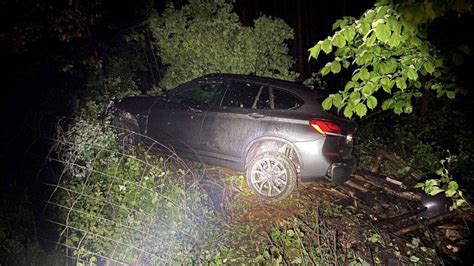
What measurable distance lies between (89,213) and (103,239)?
38 cm

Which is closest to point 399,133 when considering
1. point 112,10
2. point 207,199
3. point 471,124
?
point 471,124

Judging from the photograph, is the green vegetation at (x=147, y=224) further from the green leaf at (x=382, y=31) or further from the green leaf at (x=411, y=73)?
the green leaf at (x=382, y=31)

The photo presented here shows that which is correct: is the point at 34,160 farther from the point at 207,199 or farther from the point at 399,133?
the point at 399,133

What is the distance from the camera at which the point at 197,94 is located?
6207 mm

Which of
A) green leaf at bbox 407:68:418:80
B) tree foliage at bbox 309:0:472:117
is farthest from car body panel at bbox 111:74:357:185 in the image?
green leaf at bbox 407:68:418:80

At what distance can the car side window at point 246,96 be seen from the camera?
5480 millimetres

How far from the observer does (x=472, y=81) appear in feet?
11.8

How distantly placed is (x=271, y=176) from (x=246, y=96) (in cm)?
139

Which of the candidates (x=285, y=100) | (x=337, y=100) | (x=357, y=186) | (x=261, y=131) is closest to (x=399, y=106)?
(x=337, y=100)

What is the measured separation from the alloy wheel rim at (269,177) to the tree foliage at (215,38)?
3502 mm

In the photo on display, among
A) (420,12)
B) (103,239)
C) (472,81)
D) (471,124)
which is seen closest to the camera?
(420,12)

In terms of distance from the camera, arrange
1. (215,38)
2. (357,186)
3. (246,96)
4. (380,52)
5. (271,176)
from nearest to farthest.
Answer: (380,52) → (271,176) → (246,96) → (357,186) → (215,38)

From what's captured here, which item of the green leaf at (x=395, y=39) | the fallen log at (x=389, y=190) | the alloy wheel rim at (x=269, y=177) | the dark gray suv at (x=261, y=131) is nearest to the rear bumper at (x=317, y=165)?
the dark gray suv at (x=261, y=131)

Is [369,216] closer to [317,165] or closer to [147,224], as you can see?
[317,165]
